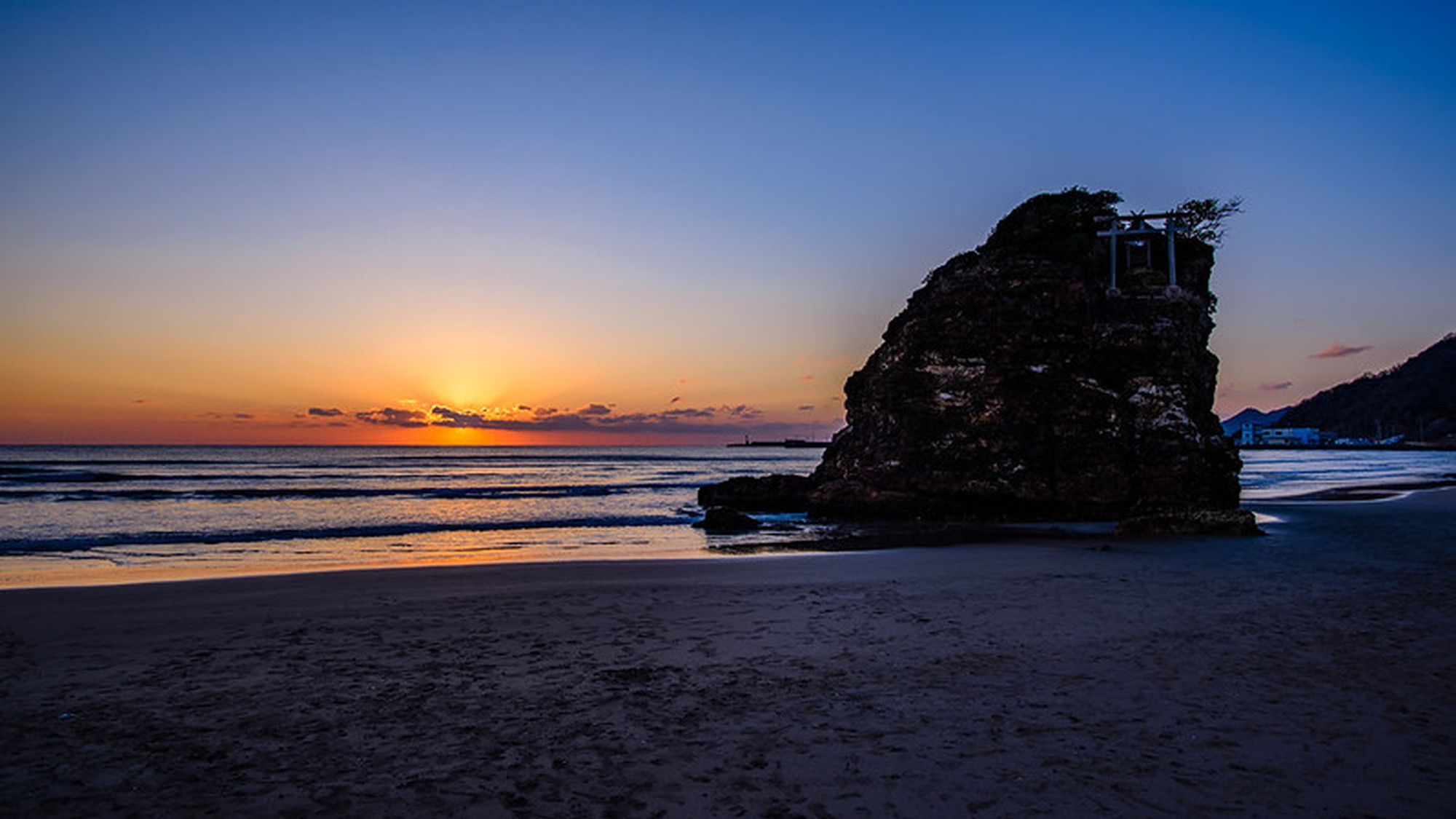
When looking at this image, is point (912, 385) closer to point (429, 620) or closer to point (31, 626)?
point (429, 620)

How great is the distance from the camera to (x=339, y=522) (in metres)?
26.9

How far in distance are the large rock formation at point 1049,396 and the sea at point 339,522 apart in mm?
4414

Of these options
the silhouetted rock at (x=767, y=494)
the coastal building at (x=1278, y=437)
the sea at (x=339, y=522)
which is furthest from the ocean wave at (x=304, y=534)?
the coastal building at (x=1278, y=437)

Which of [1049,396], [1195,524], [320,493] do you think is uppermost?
[1049,396]

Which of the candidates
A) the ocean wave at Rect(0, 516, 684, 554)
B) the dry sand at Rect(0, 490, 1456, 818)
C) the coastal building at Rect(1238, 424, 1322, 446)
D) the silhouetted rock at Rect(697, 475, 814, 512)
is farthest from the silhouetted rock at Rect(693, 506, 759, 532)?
the coastal building at Rect(1238, 424, 1322, 446)

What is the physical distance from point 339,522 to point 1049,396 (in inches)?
964

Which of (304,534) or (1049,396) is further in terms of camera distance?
(1049,396)

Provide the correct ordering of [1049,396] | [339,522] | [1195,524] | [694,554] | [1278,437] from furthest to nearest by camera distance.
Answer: [1278,437] → [339,522] → [1049,396] → [1195,524] → [694,554]

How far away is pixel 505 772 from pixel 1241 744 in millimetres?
5041

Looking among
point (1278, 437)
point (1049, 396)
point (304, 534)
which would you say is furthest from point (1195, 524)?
point (1278, 437)

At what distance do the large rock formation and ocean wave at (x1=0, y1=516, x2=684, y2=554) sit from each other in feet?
25.3

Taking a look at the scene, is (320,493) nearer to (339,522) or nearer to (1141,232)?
(339,522)

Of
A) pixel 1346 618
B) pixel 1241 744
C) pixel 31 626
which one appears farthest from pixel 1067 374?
pixel 31 626

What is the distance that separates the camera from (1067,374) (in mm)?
24078
